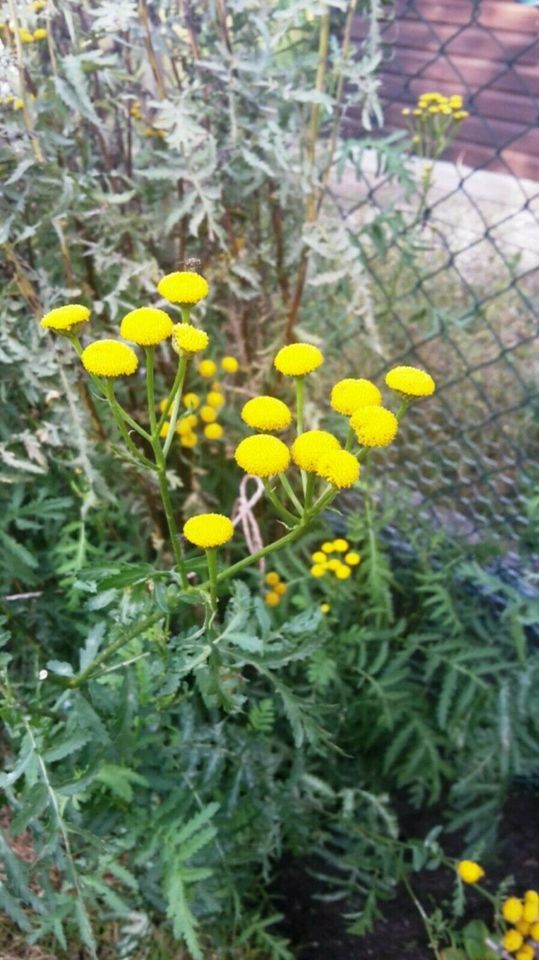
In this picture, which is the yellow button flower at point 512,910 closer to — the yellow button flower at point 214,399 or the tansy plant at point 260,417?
the tansy plant at point 260,417

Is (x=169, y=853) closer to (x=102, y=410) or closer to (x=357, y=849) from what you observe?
(x=357, y=849)

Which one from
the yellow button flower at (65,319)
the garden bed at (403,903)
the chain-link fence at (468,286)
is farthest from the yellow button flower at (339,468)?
the garden bed at (403,903)

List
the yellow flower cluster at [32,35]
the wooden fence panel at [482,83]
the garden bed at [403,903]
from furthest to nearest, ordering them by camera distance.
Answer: the wooden fence panel at [482,83], the garden bed at [403,903], the yellow flower cluster at [32,35]

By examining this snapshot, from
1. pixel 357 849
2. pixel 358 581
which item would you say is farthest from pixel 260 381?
pixel 357 849

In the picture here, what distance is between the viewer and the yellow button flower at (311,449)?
1009 mm

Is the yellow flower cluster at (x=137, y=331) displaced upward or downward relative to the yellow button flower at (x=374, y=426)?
upward

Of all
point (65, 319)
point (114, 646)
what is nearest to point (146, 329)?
point (65, 319)

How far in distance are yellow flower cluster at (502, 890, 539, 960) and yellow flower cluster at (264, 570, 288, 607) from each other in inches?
29.0

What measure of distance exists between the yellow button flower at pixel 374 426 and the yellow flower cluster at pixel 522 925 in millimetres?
1166

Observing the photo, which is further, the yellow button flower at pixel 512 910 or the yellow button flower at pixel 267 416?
the yellow button flower at pixel 512 910

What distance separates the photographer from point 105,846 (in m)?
1.20

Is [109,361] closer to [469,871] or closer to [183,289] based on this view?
[183,289]

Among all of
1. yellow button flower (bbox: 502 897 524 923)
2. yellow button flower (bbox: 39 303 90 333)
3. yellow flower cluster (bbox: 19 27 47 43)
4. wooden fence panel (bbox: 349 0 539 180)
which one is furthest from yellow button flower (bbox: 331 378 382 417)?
wooden fence panel (bbox: 349 0 539 180)

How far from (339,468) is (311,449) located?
44mm
